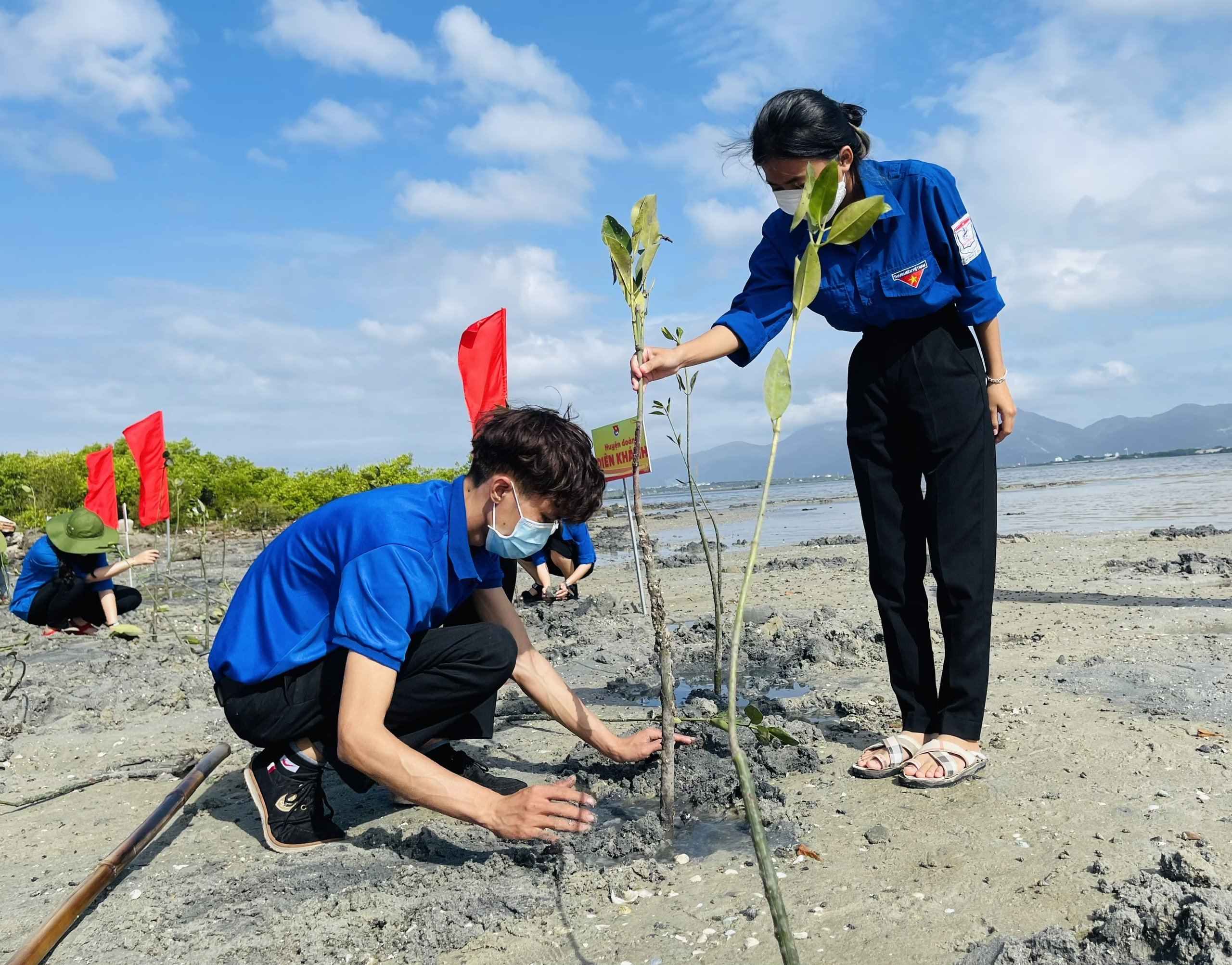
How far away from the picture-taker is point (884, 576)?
8.87ft

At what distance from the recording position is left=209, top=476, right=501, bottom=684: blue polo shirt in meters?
2.04

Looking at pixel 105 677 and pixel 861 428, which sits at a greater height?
pixel 861 428

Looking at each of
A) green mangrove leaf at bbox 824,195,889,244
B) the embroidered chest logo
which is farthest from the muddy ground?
the embroidered chest logo

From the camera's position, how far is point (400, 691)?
247cm

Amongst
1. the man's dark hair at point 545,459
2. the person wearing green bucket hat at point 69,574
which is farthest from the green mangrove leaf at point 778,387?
the person wearing green bucket hat at point 69,574

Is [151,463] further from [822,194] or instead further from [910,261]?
[822,194]

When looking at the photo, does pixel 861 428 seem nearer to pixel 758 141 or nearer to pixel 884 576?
pixel 884 576

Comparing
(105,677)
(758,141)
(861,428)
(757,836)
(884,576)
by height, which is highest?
(758,141)

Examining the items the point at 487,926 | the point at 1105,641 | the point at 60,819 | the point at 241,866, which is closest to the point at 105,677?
the point at 60,819

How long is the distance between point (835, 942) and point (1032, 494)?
82.6 feet

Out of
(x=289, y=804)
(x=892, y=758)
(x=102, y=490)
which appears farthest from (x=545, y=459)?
(x=102, y=490)

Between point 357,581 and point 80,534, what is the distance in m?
5.83

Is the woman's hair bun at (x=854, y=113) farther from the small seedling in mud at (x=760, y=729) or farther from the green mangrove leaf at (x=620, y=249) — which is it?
the small seedling in mud at (x=760, y=729)

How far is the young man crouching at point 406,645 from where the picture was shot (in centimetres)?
196
